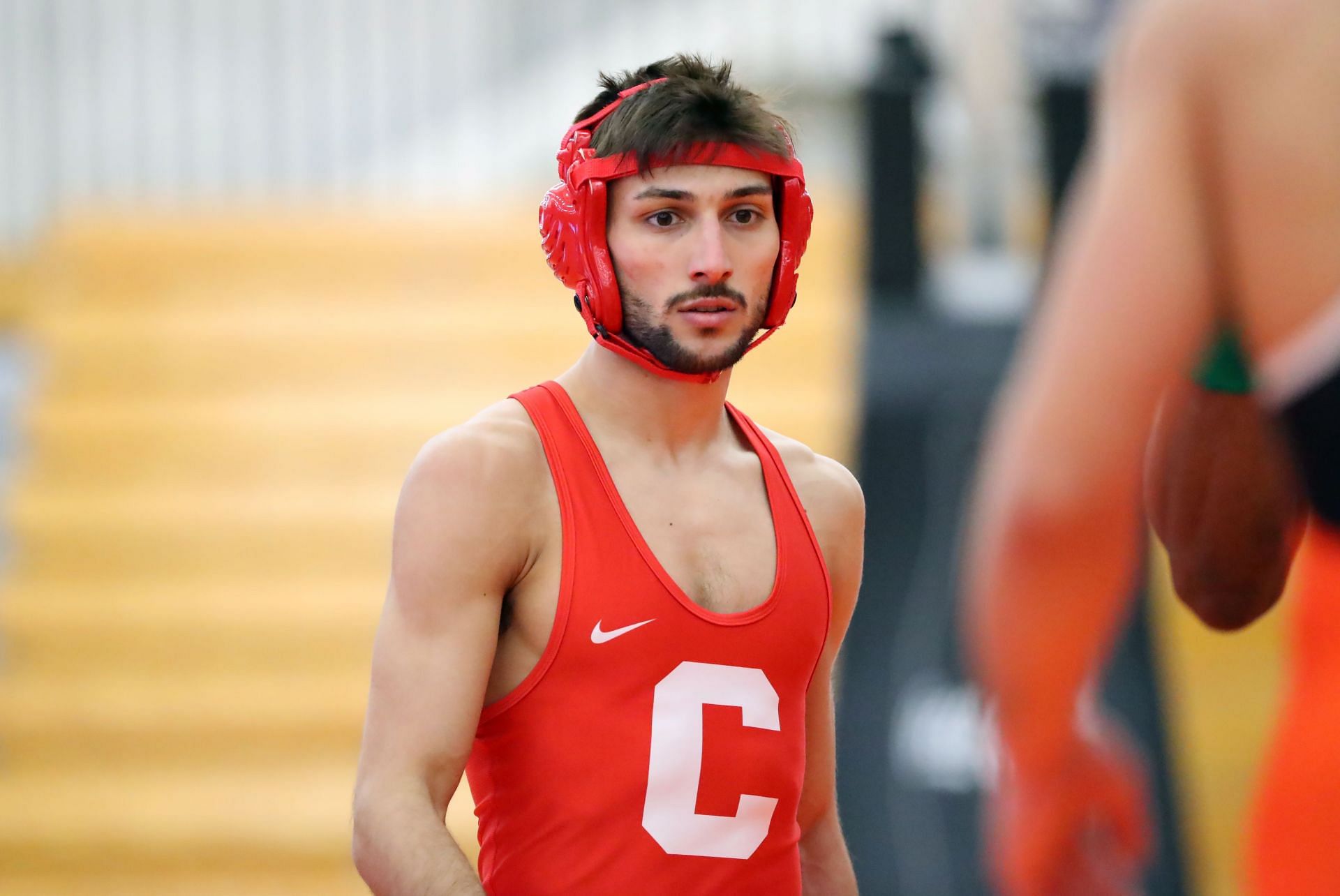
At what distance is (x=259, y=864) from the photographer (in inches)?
204

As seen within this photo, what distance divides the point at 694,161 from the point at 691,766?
649 millimetres

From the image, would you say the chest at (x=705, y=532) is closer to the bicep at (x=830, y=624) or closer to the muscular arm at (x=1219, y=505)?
the bicep at (x=830, y=624)

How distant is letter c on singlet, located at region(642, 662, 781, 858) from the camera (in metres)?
1.78

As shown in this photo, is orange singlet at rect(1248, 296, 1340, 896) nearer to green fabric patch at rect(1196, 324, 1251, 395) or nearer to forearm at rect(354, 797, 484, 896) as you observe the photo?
green fabric patch at rect(1196, 324, 1251, 395)

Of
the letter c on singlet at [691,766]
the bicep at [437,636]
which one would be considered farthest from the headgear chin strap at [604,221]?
the letter c on singlet at [691,766]

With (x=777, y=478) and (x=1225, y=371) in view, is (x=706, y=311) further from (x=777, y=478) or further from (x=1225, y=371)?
(x=1225, y=371)

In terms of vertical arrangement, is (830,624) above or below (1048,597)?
below

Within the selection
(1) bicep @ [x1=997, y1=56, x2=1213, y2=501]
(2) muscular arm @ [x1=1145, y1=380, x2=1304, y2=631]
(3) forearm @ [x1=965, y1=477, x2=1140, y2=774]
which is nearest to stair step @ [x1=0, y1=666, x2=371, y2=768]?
(2) muscular arm @ [x1=1145, y1=380, x2=1304, y2=631]

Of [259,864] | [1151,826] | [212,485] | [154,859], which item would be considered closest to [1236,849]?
[1151,826]

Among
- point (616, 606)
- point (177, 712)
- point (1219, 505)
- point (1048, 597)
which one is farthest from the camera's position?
point (177, 712)

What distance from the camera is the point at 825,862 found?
6.71 feet

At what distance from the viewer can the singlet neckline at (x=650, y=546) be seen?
181 centimetres

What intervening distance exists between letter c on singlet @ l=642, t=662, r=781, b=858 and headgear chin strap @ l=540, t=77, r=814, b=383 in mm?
339

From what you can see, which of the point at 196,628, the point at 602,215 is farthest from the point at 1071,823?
the point at 196,628
